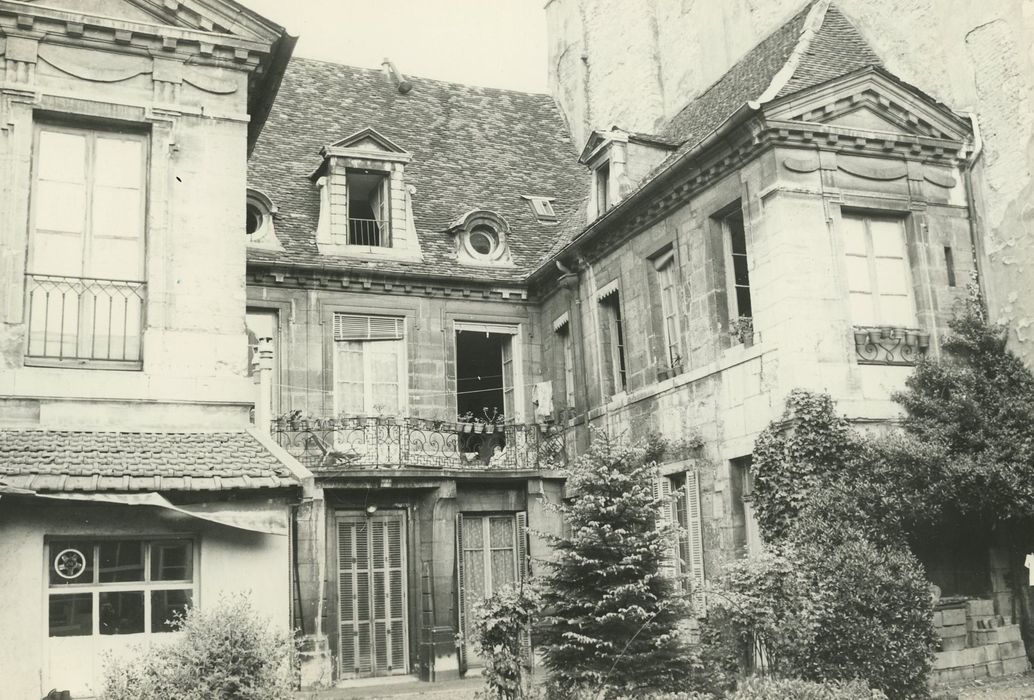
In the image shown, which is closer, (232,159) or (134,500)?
(134,500)

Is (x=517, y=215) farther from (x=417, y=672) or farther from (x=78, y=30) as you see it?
(x=78, y=30)

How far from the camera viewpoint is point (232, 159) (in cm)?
1172

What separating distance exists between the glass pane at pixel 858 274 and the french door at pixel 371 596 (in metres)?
7.89

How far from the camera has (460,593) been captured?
671 inches

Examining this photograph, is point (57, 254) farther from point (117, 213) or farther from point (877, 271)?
point (877, 271)

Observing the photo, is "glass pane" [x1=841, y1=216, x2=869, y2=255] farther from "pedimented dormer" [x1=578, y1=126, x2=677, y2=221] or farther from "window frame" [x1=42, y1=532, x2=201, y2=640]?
"window frame" [x1=42, y1=532, x2=201, y2=640]

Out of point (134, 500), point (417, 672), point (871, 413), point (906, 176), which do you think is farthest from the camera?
point (417, 672)

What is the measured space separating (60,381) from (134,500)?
1856 mm

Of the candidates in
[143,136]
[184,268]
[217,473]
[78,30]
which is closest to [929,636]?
[217,473]

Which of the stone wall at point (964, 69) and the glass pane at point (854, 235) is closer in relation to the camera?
the stone wall at point (964, 69)

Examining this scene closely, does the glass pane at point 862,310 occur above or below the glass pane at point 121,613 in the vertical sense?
above

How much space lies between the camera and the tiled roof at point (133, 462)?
9.47 meters

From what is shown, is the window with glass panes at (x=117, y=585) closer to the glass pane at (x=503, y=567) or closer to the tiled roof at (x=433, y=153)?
the glass pane at (x=503, y=567)

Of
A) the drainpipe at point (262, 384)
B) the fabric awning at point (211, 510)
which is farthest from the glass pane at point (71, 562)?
the drainpipe at point (262, 384)
